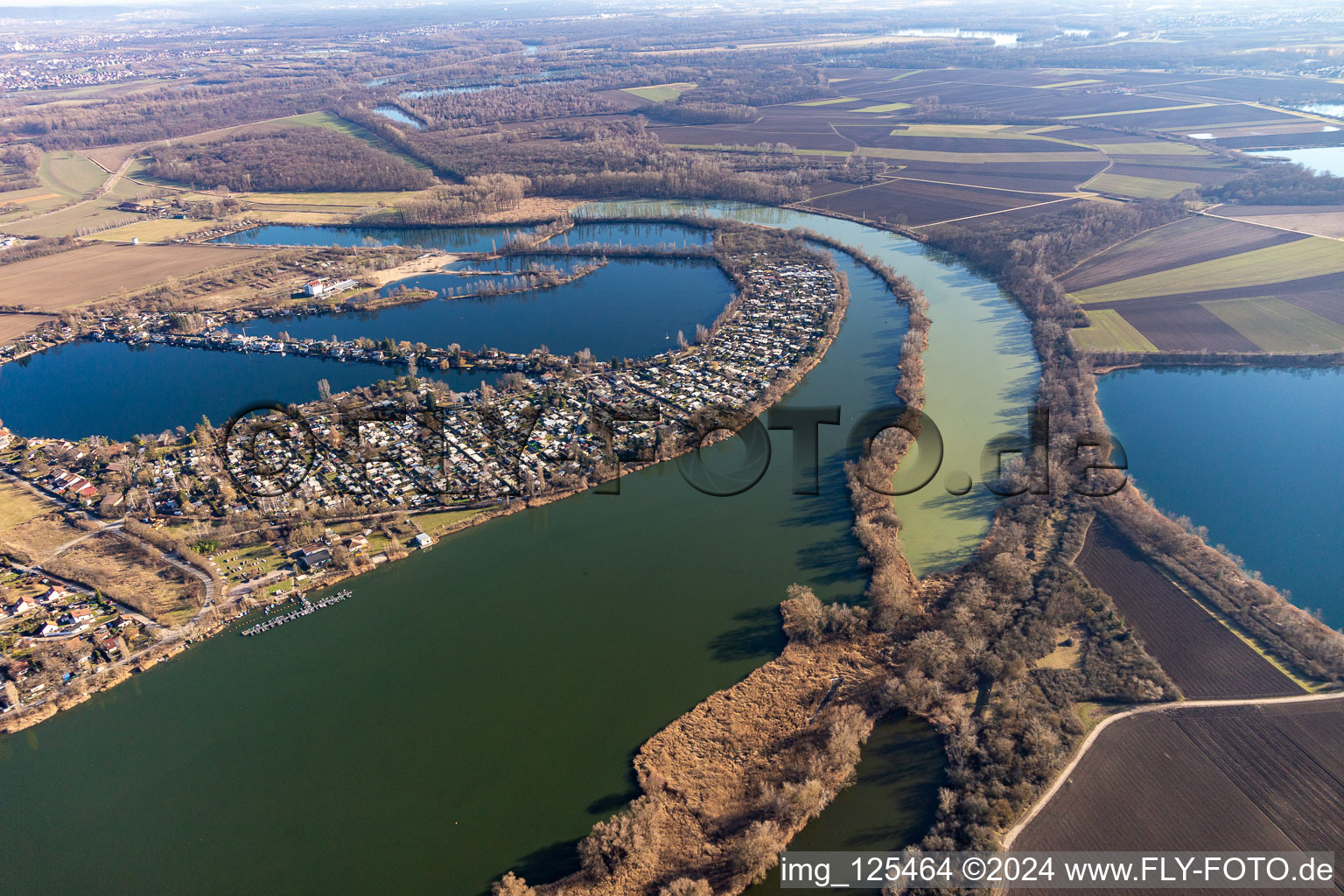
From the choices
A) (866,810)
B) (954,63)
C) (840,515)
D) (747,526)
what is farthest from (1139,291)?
(954,63)

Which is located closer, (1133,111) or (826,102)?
(1133,111)

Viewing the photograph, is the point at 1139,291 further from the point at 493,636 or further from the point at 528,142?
the point at 528,142

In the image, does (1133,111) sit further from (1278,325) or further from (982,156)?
(1278,325)

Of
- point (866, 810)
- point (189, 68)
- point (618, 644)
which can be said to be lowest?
point (866, 810)

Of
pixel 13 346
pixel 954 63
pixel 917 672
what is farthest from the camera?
pixel 954 63

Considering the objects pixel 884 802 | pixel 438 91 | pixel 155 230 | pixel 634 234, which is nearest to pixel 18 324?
pixel 155 230

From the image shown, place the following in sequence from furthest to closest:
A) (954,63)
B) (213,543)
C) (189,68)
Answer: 1. (189,68)
2. (954,63)
3. (213,543)
